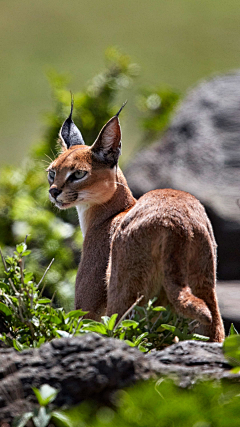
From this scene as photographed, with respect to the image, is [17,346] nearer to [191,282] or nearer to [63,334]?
[63,334]

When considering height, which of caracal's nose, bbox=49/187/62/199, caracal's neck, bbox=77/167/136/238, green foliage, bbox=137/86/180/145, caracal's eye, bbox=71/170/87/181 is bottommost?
caracal's neck, bbox=77/167/136/238

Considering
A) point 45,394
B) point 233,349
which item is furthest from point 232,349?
point 45,394

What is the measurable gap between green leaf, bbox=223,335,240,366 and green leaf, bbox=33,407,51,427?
62cm

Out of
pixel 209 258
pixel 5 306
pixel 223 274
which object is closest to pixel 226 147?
pixel 223 274

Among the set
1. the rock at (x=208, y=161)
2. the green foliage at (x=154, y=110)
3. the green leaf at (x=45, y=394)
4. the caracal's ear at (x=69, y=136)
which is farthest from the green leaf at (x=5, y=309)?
the green foliage at (x=154, y=110)

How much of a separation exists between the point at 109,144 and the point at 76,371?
1934 millimetres

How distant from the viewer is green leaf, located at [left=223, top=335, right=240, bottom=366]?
1615 mm

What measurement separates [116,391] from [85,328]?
1.71 ft

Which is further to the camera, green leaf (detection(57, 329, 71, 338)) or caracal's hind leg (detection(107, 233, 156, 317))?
caracal's hind leg (detection(107, 233, 156, 317))

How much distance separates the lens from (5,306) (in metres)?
2.14

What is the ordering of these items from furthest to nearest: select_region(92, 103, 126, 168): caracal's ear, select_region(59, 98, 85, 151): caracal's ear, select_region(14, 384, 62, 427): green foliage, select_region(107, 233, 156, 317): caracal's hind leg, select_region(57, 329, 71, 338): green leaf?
1. select_region(59, 98, 85, 151): caracal's ear
2. select_region(92, 103, 126, 168): caracal's ear
3. select_region(107, 233, 156, 317): caracal's hind leg
4. select_region(57, 329, 71, 338): green leaf
5. select_region(14, 384, 62, 427): green foliage

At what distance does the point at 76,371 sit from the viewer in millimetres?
1478

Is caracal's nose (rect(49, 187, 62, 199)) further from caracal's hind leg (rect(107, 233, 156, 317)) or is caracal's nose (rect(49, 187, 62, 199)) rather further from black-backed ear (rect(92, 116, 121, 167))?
caracal's hind leg (rect(107, 233, 156, 317))

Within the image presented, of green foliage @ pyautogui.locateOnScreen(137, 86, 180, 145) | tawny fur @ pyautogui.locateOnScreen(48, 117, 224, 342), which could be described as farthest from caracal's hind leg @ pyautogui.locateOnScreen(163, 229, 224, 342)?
green foliage @ pyautogui.locateOnScreen(137, 86, 180, 145)
